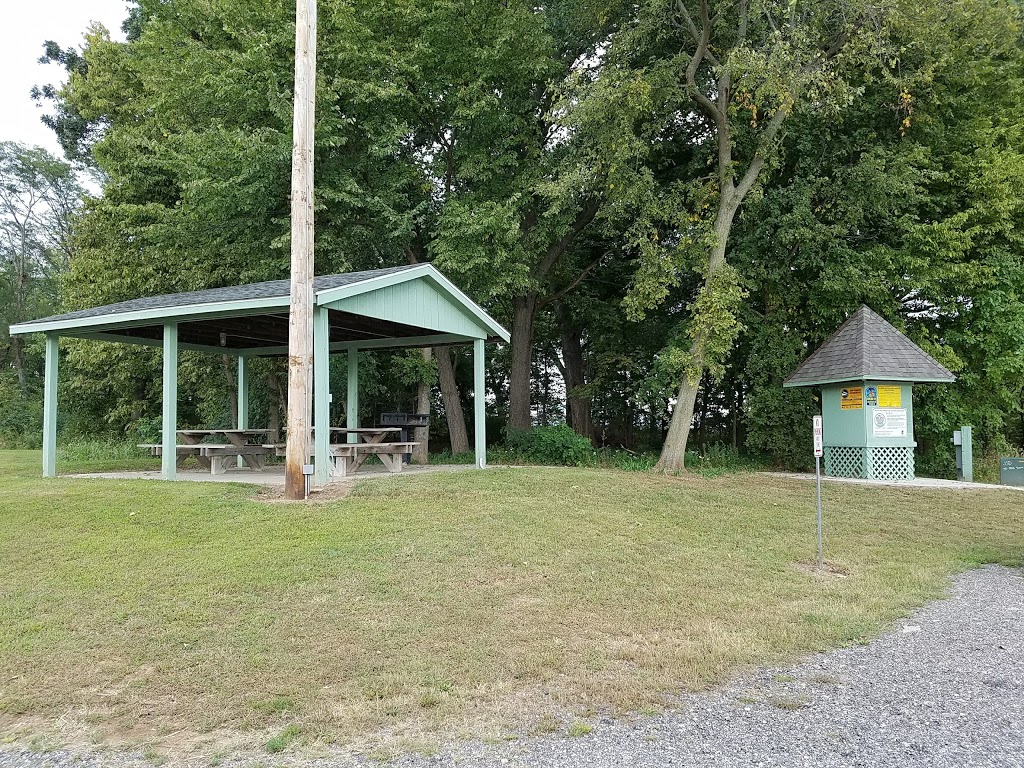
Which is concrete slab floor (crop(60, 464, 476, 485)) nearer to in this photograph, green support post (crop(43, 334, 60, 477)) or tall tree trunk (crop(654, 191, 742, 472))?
green support post (crop(43, 334, 60, 477))

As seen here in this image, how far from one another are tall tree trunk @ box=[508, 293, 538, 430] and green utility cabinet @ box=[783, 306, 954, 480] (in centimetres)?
688

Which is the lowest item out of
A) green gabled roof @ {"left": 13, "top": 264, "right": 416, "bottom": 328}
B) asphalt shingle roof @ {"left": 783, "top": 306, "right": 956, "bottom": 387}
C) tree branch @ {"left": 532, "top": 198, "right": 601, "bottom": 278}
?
asphalt shingle roof @ {"left": 783, "top": 306, "right": 956, "bottom": 387}

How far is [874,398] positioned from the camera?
44.8 ft

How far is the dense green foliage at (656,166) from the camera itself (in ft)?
46.5

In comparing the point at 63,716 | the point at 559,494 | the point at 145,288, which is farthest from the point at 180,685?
the point at 145,288

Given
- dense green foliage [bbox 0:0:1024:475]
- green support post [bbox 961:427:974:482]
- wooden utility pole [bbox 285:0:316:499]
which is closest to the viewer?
wooden utility pole [bbox 285:0:316:499]

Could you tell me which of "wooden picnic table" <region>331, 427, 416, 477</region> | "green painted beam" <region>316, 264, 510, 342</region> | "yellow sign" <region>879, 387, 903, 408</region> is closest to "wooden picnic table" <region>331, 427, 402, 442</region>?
"wooden picnic table" <region>331, 427, 416, 477</region>

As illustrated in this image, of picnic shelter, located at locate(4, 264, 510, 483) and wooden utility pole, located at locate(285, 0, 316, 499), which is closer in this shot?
wooden utility pole, located at locate(285, 0, 316, 499)

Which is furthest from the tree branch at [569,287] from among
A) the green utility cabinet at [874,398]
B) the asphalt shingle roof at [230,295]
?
the asphalt shingle roof at [230,295]

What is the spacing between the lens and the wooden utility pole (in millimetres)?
8398

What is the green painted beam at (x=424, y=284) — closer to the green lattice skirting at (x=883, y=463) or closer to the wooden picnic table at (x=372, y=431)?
the wooden picnic table at (x=372, y=431)

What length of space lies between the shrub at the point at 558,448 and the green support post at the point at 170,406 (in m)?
7.55

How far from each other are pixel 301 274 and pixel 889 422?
35.8 feet

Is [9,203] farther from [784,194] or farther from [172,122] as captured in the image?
[784,194]
